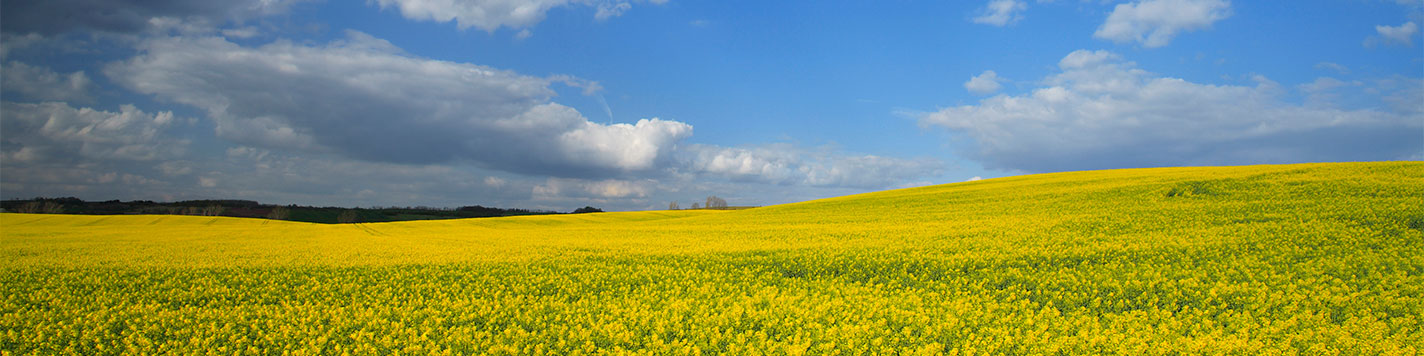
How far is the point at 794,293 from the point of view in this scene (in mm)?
13750

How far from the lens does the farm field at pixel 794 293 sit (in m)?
9.85

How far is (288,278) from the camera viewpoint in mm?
16578

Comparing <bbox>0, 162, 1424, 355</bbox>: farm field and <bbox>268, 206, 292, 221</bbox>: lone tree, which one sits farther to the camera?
<bbox>268, 206, 292, 221</bbox>: lone tree

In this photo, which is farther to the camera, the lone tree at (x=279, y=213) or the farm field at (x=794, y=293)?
the lone tree at (x=279, y=213)

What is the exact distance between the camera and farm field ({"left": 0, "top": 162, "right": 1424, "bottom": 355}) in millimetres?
9852

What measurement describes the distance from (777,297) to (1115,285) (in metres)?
7.34

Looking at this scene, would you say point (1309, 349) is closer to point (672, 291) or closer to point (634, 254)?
point (672, 291)

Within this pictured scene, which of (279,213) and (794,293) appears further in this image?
(279,213)

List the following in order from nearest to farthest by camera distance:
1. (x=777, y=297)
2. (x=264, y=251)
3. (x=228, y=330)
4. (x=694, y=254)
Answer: (x=228, y=330) < (x=777, y=297) < (x=694, y=254) < (x=264, y=251)

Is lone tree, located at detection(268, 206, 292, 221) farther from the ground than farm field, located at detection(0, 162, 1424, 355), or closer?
farther from the ground

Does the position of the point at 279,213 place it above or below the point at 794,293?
above

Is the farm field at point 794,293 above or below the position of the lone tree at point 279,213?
below

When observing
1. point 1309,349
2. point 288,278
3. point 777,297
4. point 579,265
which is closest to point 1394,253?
point 1309,349

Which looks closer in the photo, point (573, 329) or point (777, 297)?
point (573, 329)
